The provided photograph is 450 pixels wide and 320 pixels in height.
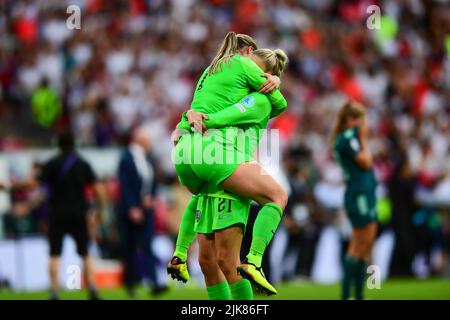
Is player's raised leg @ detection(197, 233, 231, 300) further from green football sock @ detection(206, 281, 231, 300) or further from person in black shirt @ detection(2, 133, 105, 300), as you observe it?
person in black shirt @ detection(2, 133, 105, 300)

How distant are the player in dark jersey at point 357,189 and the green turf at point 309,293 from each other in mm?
1095

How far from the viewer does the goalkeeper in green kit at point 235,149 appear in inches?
323

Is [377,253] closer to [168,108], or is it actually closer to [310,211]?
[310,211]

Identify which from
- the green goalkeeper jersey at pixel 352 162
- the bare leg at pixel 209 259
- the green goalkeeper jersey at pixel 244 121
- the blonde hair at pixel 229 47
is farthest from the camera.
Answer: the green goalkeeper jersey at pixel 352 162

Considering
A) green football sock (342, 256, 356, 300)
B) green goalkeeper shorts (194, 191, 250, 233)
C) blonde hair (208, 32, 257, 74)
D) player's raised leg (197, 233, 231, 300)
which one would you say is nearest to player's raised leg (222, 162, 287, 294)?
green goalkeeper shorts (194, 191, 250, 233)

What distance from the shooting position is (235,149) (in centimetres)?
837

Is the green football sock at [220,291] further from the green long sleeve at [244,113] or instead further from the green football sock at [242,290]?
the green long sleeve at [244,113]

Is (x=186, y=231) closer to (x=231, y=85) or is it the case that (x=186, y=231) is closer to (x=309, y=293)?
(x=231, y=85)

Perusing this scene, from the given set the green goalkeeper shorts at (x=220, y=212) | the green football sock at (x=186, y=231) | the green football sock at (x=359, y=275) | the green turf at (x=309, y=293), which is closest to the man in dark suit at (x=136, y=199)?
the green turf at (x=309, y=293)

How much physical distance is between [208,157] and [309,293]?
7376 mm

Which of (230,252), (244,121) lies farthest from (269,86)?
(230,252)

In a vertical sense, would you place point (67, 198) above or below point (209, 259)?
above

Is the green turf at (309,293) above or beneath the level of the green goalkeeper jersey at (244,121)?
beneath

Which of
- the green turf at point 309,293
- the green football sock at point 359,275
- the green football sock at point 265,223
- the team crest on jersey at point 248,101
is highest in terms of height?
the team crest on jersey at point 248,101
